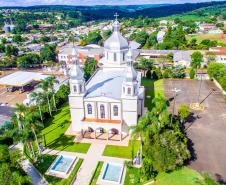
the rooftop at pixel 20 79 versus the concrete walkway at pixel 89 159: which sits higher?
the rooftop at pixel 20 79

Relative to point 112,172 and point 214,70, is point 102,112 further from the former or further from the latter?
point 214,70

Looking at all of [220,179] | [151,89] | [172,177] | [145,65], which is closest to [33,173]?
[172,177]

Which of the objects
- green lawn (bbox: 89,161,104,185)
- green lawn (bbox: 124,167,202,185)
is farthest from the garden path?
green lawn (bbox: 124,167,202,185)

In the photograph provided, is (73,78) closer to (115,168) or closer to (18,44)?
(115,168)

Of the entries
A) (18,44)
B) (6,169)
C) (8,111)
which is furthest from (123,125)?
(18,44)

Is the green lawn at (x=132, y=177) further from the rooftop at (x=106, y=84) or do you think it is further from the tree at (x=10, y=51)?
the tree at (x=10, y=51)

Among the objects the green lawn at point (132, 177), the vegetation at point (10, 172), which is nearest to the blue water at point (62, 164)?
the vegetation at point (10, 172)
